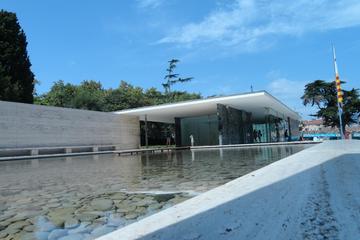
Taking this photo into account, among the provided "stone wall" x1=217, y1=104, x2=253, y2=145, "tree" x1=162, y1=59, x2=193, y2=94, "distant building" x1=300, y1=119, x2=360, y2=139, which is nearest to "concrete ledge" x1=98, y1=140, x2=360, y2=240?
"stone wall" x1=217, y1=104, x2=253, y2=145

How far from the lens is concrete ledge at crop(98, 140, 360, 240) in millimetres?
2098

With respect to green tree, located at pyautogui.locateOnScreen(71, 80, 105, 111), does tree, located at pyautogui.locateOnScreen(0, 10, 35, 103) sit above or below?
above

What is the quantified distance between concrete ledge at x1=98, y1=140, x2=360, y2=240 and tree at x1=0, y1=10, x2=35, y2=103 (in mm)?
26164

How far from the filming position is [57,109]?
21453 mm

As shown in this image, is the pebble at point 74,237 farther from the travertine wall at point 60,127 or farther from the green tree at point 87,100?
the green tree at point 87,100

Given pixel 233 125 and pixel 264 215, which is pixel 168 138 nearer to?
pixel 233 125

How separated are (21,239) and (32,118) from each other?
18.4 metres

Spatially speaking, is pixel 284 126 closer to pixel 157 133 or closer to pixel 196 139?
pixel 196 139

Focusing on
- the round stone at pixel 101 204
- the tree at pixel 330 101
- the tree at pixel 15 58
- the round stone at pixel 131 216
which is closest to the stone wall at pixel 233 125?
the tree at pixel 330 101

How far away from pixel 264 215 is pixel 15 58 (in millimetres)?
29640

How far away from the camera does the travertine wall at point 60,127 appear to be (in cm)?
1836

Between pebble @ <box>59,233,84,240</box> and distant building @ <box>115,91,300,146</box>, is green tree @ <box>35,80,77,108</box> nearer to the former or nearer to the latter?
distant building @ <box>115,91,300,146</box>

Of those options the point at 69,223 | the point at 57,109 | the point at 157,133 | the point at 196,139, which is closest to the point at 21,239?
the point at 69,223

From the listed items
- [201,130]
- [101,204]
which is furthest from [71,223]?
[201,130]
